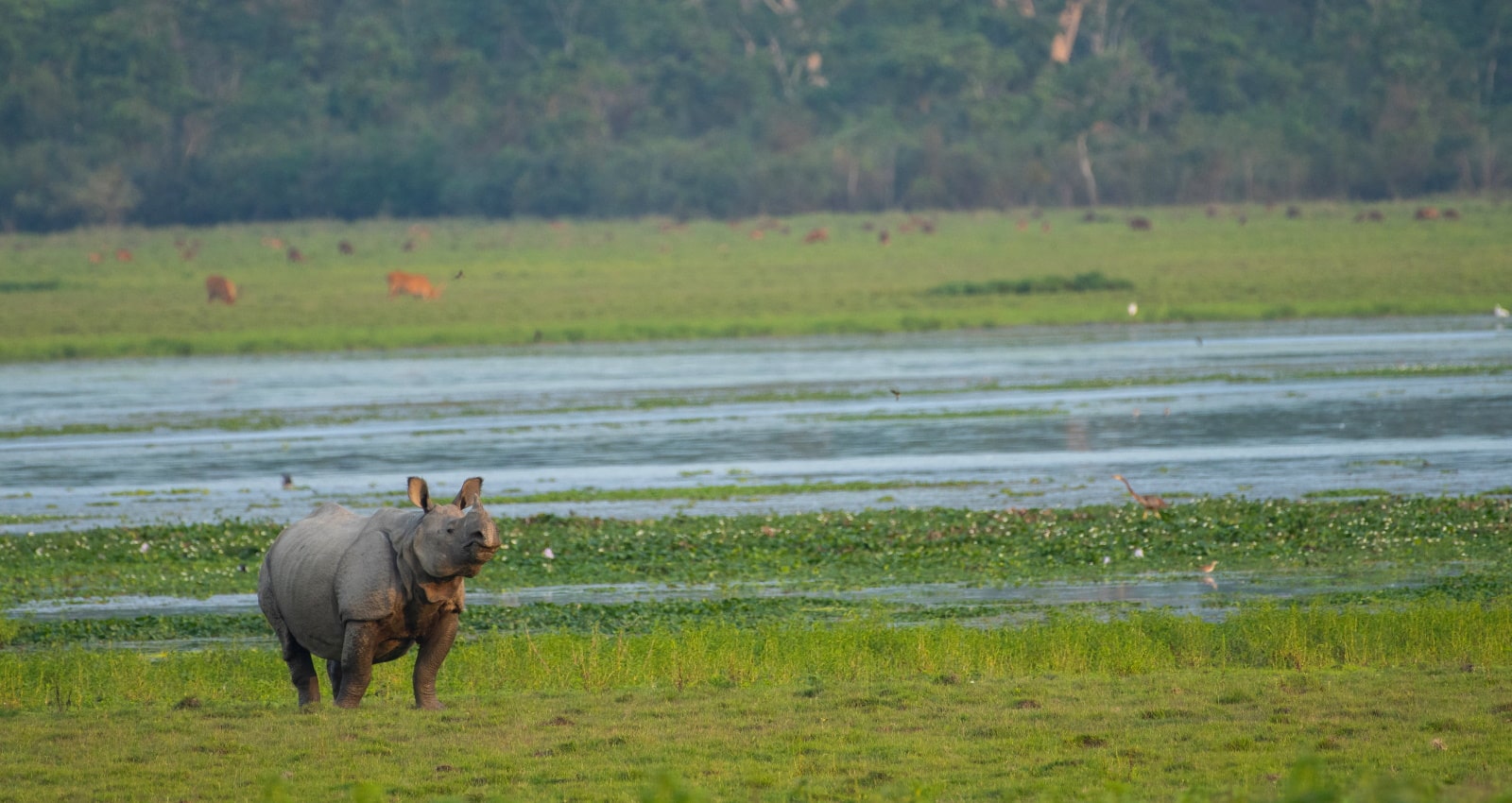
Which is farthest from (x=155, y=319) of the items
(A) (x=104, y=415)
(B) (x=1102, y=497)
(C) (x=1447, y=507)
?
(C) (x=1447, y=507)

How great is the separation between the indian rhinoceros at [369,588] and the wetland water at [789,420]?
31.4 ft

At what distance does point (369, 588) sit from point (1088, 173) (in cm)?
6841

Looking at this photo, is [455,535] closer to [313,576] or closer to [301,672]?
[313,576]

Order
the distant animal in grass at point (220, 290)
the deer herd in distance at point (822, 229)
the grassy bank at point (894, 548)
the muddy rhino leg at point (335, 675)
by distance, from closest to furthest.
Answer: the muddy rhino leg at point (335, 675) < the grassy bank at point (894, 548) < the distant animal in grass at point (220, 290) < the deer herd in distance at point (822, 229)

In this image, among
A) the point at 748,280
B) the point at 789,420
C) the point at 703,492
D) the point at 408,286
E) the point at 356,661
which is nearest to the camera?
the point at 356,661

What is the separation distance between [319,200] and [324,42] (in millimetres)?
22704

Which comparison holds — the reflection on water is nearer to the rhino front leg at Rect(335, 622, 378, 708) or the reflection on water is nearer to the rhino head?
the rhino front leg at Rect(335, 622, 378, 708)

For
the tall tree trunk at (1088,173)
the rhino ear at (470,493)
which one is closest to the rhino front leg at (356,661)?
the rhino ear at (470,493)

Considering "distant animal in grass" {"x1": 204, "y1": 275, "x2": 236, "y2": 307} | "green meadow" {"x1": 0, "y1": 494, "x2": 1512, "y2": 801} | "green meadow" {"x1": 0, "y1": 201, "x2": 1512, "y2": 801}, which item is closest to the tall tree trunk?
"distant animal in grass" {"x1": 204, "y1": 275, "x2": 236, "y2": 307}

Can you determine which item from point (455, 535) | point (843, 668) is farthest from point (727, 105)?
point (455, 535)

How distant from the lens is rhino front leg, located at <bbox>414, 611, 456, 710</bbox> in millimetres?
10430

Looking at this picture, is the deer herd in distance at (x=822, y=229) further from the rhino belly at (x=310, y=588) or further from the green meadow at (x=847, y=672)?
the rhino belly at (x=310, y=588)

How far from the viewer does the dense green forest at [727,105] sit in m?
76.8

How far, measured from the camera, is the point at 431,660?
10.5m
